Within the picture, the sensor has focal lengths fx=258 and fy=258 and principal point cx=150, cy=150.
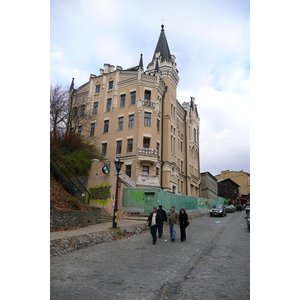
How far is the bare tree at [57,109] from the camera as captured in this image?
86.8 ft

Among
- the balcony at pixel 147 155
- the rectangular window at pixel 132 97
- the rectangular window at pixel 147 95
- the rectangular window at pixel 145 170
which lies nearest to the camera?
the balcony at pixel 147 155

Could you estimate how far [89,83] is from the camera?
38219 mm

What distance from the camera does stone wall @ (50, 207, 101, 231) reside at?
13.1 meters

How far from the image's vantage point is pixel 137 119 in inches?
1281

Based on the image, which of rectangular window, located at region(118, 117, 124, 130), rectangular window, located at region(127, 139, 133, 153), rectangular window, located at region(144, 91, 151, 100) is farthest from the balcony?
rectangular window, located at region(144, 91, 151, 100)

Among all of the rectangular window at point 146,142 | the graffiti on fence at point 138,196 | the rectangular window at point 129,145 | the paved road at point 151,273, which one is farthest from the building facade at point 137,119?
the paved road at point 151,273

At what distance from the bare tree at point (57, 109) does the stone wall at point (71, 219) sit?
11.9 metres

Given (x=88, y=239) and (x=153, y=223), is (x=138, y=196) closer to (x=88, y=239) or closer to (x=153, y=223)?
(x=153, y=223)

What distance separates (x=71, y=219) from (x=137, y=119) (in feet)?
65.2

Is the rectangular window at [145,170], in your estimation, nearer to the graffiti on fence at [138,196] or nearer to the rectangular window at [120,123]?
the rectangular window at [120,123]

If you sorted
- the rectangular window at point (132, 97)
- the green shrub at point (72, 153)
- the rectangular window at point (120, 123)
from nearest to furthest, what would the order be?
the green shrub at point (72, 153)
the rectangular window at point (132, 97)
the rectangular window at point (120, 123)

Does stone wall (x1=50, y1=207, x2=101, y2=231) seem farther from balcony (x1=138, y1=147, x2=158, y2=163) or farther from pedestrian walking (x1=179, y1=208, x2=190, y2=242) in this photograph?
balcony (x1=138, y1=147, x2=158, y2=163)

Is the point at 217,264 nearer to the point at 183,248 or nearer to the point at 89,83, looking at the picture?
the point at 183,248
